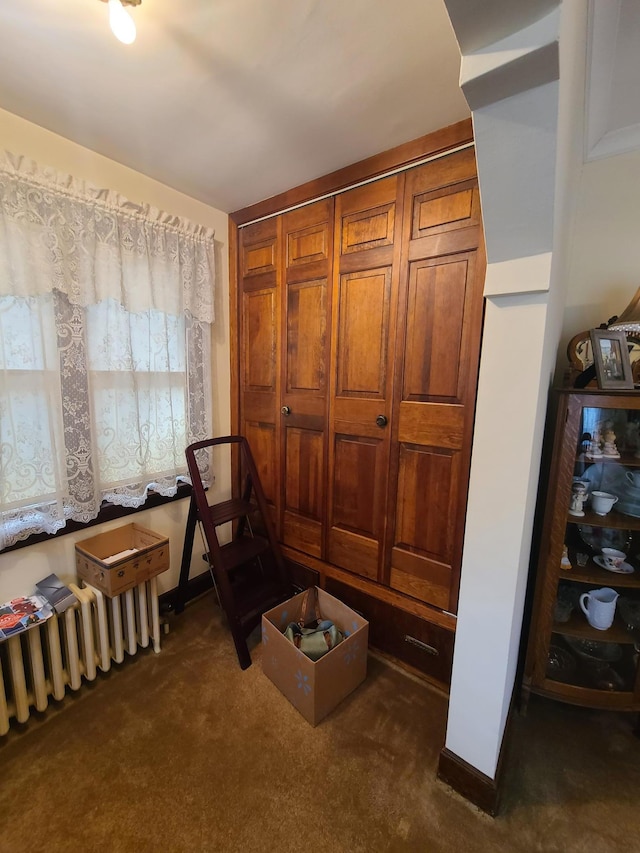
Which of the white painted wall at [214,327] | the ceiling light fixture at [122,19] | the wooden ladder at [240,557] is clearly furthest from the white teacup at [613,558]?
the ceiling light fixture at [122,19]

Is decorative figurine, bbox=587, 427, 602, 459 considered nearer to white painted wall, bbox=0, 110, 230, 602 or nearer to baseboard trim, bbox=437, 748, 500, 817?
baseboard trim, bbox=437, 748, 500, 817

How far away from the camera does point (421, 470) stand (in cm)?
158

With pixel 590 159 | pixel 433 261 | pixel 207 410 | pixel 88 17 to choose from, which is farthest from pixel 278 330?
pixel 590 159

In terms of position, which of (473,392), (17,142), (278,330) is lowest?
(473,392)

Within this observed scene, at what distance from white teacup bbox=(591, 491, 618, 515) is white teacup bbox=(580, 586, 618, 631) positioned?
35cm

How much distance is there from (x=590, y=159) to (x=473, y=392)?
124cm

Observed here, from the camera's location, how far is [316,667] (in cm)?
139

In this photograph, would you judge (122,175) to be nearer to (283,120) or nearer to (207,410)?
(283,120)

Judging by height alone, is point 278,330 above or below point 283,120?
below

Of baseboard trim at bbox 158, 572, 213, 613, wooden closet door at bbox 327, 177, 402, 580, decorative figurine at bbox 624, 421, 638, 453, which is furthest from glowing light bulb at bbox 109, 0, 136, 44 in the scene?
baseboard trim at bbox 158, 572, 213, 613

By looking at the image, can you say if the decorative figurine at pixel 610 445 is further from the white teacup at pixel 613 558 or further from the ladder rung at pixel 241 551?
the ladder rung at pixel 241 551

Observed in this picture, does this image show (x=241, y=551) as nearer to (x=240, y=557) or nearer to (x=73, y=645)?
(x=240, y=557)

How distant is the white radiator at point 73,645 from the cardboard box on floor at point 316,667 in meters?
0.62

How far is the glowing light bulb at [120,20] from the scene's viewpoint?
901mm
